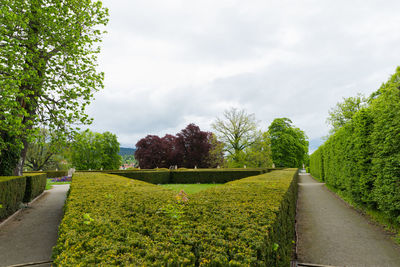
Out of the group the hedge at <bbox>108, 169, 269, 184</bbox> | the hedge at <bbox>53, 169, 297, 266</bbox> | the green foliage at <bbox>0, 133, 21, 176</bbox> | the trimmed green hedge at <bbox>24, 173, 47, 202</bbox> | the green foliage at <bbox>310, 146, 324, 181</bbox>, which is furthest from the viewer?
the green foliage at <bbox>310, 146, 324, 181</bbox>

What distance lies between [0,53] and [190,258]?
8975 millimetres

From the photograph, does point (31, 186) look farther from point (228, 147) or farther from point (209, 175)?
point (228, 147)

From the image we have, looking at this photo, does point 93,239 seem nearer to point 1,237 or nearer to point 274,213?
point 274,213

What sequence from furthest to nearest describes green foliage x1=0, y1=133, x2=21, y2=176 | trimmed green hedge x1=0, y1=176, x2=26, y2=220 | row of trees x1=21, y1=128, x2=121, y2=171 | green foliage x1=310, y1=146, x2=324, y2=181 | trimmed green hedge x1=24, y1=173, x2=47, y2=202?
row of trees x1=21, y1=128, x2=121, y2=171
green foliage x1=310, y1=146, x2=324, y2=181
trimmed green hedge x1=24, y1=173, x2=47, y2=202
green foliage x1=0, y1=133, x2=21, y2=176
trimmed green hedge x1=0, y1=176, x2=26, y2=220

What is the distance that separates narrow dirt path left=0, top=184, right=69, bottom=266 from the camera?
498 centimetres

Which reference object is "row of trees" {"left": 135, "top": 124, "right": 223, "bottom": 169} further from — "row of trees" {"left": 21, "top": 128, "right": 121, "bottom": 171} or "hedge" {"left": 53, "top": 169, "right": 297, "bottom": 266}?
"hedge" {"left": 53, "top": 169, "right": 297, "bottom": 266}

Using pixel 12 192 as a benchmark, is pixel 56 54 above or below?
above

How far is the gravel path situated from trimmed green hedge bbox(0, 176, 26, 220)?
9.43 meters

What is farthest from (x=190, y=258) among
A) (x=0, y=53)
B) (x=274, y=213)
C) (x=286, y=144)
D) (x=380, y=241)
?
(x=286, y=144)

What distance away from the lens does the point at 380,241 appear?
514 centimetres

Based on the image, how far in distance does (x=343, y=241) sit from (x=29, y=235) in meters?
A: 8.73

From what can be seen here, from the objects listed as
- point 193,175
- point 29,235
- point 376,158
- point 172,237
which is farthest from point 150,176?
point 172,237

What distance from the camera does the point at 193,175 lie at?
816 inches

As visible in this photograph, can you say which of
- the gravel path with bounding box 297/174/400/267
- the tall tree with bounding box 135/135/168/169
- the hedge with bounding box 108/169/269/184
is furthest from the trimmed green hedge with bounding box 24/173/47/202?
the tall tree with bounding box 135/135/168/169
